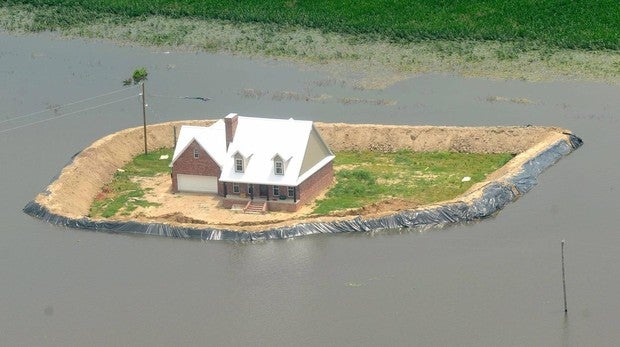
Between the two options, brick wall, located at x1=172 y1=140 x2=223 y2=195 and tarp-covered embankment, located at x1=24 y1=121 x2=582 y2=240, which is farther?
brick wall, located at x1=172 y1=140 x2=223 y2=195

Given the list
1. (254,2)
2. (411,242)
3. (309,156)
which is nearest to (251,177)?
(309,156)

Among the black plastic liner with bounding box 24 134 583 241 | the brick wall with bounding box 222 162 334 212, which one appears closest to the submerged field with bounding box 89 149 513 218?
the brick wall with bounding box 222 162 334 212

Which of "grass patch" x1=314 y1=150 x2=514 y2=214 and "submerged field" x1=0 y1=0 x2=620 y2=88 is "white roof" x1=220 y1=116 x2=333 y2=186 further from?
"submerged field" x1=0 y1=0 x2=620 y2=88

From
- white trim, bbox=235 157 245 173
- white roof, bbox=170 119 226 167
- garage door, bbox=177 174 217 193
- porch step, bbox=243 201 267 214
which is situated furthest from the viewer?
garage door, bbox=177 174 217 193

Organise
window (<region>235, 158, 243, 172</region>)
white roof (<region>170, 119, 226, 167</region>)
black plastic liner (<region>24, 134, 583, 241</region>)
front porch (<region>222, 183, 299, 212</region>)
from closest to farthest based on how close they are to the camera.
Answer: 1. black plastic liner (<region>24, 134, 583, 241</region>)
2. front porch (<region>222, 183, 299, 212</region>)
3. window (<region>235, 158, 243, 172</region>)
4. white roof (<region>170, 119, 226, 167</region>)

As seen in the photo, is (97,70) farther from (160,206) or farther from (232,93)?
(160,206)

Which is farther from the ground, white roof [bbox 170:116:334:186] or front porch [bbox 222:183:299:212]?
white roof [bbox 170:116:334:186]

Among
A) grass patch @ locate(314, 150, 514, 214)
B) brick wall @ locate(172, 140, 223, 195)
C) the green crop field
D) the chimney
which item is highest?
the green crop field
